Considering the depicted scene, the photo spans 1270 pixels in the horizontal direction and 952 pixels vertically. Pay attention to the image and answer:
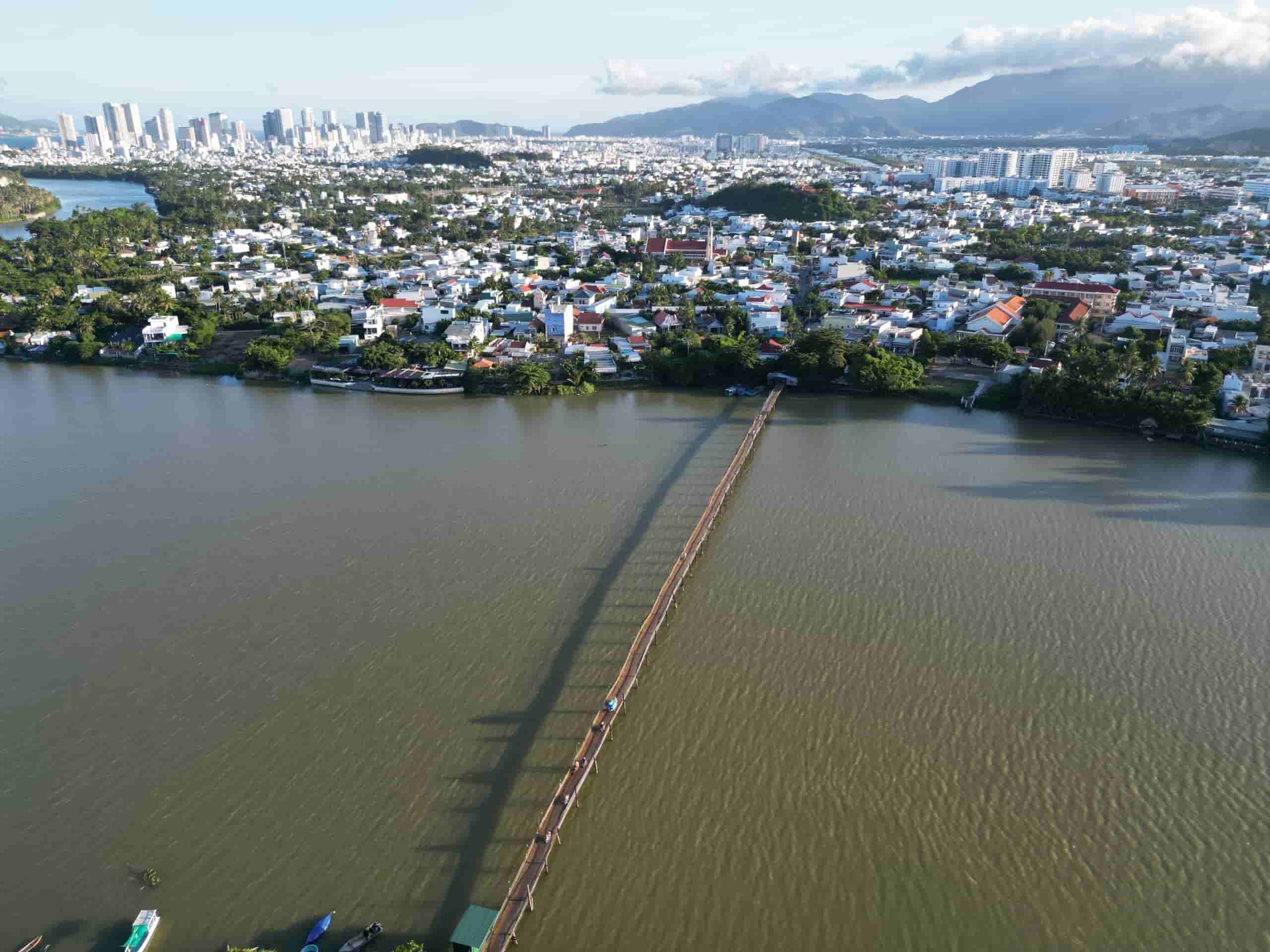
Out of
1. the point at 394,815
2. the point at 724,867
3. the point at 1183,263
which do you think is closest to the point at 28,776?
the point at 394,815

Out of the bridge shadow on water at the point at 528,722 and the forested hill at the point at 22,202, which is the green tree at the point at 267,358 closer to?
the bridge shadow on water at the point at 528,722

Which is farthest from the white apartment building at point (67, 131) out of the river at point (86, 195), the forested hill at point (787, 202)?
the forested hill at point (787, 202)

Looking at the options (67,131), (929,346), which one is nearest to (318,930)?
(929,346)

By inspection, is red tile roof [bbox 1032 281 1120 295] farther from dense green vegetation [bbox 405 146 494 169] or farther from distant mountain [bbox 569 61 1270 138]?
distant mountain [bbox 569 61 1270 138]

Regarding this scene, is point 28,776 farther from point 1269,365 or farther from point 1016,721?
point 1269,365

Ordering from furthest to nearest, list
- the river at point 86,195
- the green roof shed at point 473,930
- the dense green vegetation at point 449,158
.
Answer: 1. the dense green vegetation at point 449,158
2. the river at point 86,195
3. the green roof shed at point 473,930

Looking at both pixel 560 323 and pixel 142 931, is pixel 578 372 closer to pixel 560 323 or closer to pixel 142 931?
pixel 560 323

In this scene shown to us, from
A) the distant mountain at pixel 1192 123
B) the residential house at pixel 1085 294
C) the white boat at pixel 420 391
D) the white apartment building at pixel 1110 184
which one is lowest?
the white boat at pixel 420 391
